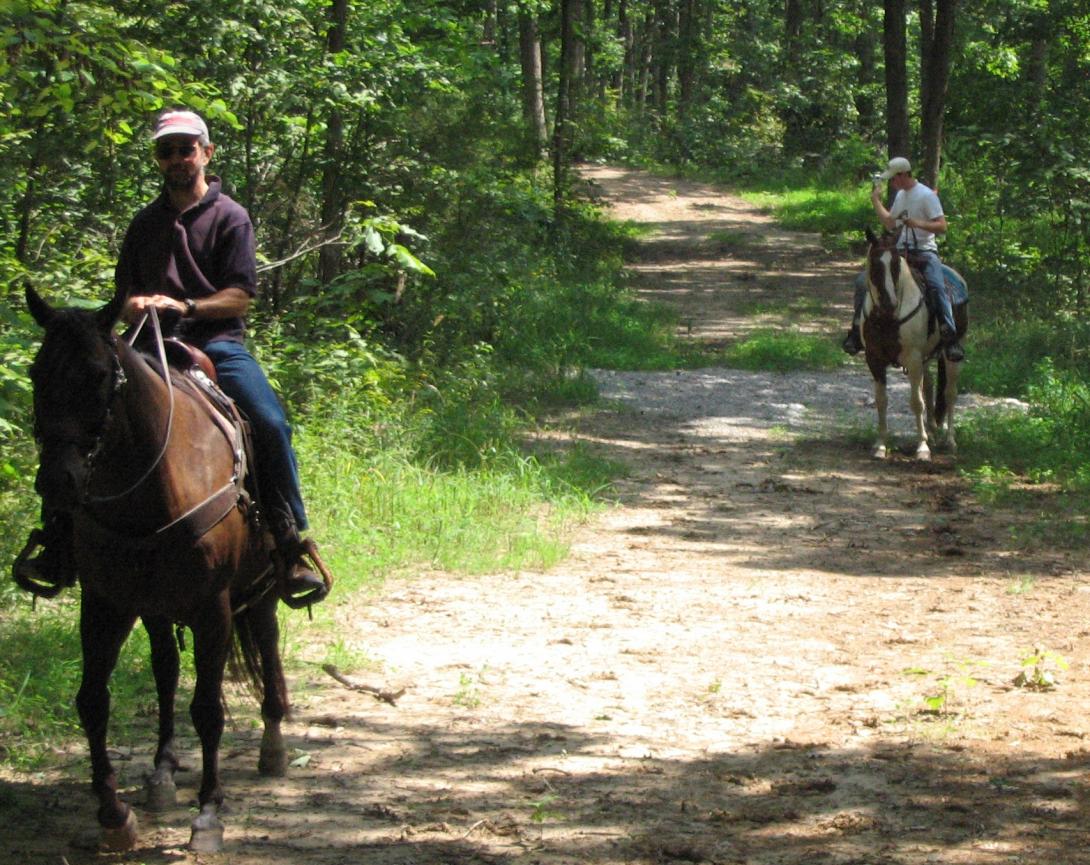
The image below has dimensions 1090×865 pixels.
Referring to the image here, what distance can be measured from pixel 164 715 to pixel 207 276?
175cm

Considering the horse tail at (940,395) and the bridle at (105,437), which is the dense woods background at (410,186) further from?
the bridle at (105,437)

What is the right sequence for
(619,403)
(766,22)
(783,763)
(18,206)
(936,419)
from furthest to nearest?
(766,22) → (619,403) → (936,419) → (18,206) → (783,763)

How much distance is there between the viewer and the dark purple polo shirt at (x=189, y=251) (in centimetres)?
545

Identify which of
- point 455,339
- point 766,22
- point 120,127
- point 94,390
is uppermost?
point 766,22

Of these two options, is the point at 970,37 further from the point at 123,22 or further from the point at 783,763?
the point at 783,763

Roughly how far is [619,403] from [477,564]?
6269 millimetres

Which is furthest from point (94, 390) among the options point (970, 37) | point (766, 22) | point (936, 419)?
point (766, 22)

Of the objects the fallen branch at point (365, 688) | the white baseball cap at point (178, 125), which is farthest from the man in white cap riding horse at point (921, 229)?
the white baseball cap at point (178, 125)

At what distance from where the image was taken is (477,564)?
9.30m

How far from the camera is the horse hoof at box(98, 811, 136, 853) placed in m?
4.89

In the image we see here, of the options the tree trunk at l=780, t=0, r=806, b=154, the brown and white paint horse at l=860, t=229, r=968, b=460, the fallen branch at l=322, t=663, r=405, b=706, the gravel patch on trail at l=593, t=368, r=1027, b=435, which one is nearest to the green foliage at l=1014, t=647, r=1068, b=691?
the fallen branch at l=322, t=663, r=405, b=706

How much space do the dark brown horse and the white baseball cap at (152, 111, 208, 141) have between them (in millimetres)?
941

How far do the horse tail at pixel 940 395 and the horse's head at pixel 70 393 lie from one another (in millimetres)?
10615

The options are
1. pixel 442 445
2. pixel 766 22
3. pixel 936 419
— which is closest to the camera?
pixel 442 445
